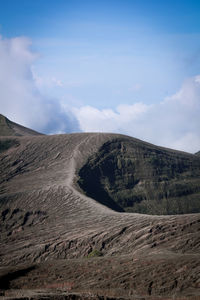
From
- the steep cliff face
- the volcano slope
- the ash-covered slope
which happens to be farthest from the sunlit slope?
the ash-covered slope

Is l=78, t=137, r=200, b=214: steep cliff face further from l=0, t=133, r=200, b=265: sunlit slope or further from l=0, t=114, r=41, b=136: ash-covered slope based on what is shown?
l=0, t=114, r=41, b=136: ash-covered slope

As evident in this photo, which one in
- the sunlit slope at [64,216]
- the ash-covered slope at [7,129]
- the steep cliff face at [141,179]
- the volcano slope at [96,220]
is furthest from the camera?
the ash-covered slope at [7,129]

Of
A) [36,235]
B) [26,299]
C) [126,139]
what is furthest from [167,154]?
[26,299]

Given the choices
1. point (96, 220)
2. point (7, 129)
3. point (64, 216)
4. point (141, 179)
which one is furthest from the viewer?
point (7, 129)

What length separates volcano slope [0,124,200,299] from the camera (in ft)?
63.3

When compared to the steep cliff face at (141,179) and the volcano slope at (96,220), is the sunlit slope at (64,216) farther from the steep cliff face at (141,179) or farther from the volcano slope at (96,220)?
the steep cliff face at (141,179)

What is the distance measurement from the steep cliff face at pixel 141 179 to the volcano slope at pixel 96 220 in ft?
0.74

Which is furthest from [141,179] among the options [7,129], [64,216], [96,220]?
[7,129]

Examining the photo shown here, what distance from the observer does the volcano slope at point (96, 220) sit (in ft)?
63.3

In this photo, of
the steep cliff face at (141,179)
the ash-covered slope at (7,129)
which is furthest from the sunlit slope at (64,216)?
the ash-covered slope at (7,129)

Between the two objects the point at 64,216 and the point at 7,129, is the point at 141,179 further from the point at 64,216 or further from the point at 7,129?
the point at 7,129

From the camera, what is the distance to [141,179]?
2692 inches

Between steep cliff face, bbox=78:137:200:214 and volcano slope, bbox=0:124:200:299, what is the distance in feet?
0.74

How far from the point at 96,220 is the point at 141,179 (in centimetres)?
3137
